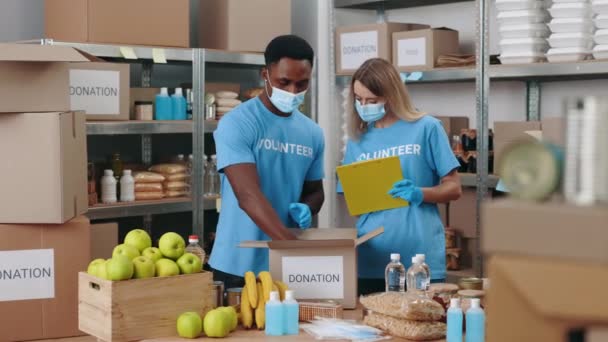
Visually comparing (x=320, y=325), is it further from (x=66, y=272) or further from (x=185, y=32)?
(x=185, y=32)

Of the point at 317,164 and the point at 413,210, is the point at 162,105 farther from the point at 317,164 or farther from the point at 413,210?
the point at 413,210

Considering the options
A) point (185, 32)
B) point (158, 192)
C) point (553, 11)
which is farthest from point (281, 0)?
point (553, 11)

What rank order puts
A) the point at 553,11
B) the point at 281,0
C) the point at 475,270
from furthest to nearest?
1. the point at 281,0
2. the point at 475,270
3. the point at 553,11

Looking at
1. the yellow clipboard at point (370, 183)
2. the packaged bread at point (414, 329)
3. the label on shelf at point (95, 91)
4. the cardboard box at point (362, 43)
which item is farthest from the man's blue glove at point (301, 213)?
the cardboard box at point (362, 43)

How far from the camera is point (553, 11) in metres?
4.04

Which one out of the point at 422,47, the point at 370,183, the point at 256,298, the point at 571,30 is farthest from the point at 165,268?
the point at 422,47

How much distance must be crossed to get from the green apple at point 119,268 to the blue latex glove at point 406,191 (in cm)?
115

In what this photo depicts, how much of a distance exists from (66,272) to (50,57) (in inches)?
25.8

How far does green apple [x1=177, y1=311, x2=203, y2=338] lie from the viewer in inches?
94.6

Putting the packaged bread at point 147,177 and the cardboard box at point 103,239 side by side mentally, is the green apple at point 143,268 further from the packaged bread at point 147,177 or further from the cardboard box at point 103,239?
the packaged bread at point 147,177

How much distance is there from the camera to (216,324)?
2.40 metres

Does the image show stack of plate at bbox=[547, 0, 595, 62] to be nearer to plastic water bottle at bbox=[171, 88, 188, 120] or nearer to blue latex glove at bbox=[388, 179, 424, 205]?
blue latex glove at bbox=[388, 179, 424, 205]

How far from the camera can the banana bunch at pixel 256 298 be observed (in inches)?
99.5

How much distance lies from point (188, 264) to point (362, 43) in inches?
106
